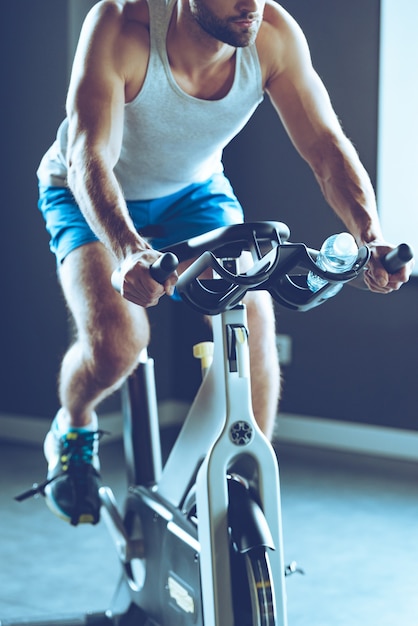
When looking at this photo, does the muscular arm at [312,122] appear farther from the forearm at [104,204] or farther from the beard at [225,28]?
the forearm at [104,204]

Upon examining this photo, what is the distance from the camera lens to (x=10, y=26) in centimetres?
372

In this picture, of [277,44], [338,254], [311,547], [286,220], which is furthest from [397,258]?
[286,220]

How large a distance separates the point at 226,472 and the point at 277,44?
946 millimetres

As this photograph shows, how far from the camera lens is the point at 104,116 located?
69.7 inches

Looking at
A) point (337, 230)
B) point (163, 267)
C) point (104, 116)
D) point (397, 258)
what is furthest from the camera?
point (337, 230)

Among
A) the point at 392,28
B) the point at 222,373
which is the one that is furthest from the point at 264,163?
the point at 222,373

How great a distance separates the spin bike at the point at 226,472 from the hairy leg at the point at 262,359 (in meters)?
0.14

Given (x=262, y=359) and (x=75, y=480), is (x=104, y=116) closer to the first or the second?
(x=262, y=359)

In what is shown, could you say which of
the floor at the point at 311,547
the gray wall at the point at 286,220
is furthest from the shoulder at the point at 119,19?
the gray wall at the point at 286,220

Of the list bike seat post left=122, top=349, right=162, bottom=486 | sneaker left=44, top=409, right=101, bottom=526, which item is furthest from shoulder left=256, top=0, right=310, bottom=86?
sneaker left=44, top=409, right=101, bottom=526

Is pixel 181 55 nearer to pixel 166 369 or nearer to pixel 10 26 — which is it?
A: pixel 10 26

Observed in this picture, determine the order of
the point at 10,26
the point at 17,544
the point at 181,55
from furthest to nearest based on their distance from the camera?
1. the point at 10,26
2. the point at 17,544
3. the point at 181,55

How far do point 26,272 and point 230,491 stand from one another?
2360 millimetres

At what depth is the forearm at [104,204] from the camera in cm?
156
